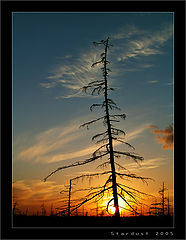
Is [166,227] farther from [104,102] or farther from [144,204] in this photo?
[104,102]

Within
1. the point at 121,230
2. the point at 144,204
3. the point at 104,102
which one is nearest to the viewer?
the point at 121,230

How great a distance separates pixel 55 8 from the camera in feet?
26.4

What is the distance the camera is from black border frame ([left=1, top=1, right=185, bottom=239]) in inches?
282
